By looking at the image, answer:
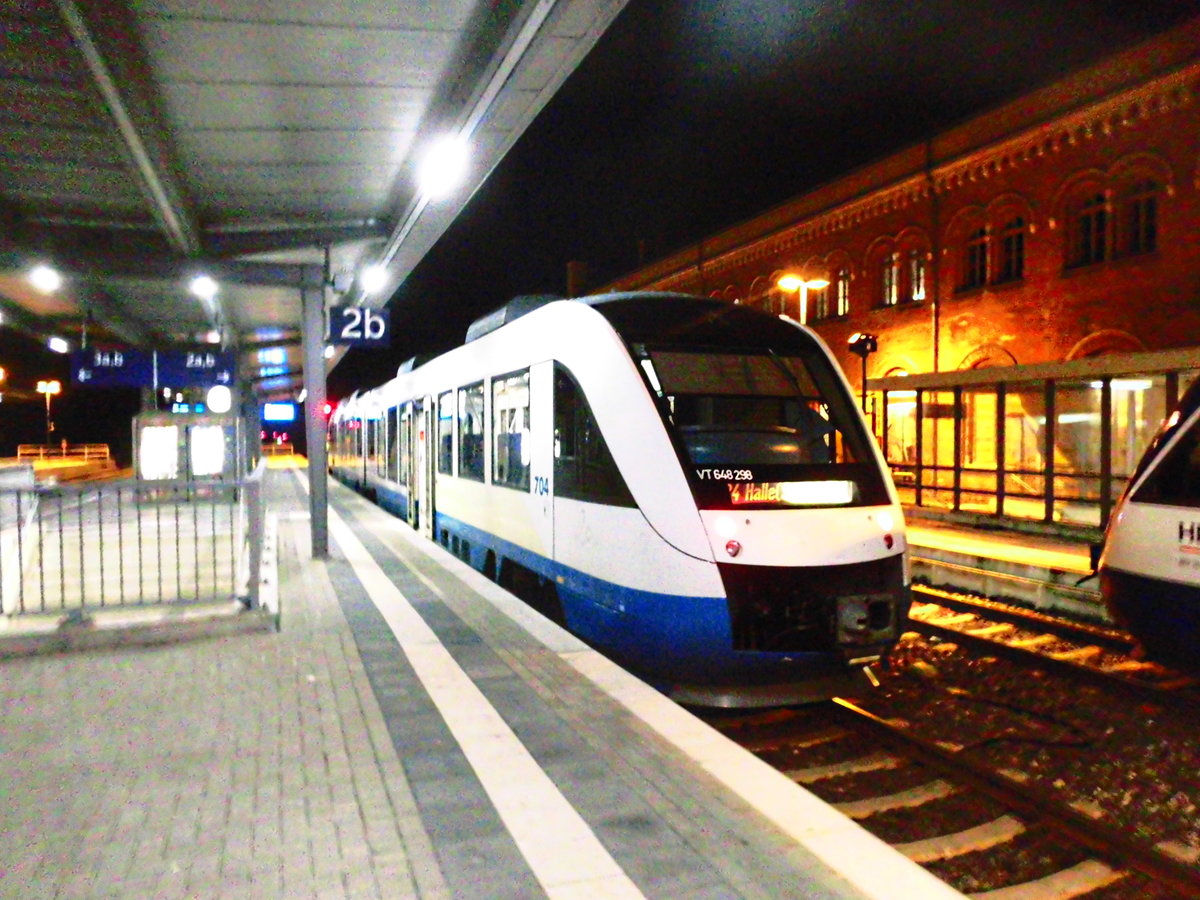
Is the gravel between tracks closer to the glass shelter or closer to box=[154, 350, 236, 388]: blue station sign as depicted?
the glass shelter

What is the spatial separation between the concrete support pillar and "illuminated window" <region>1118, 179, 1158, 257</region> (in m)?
15.8

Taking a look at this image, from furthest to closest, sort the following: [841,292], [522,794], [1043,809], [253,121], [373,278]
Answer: [841,292]
[373,278]
[253,121]
[1043,809]
[522,794]

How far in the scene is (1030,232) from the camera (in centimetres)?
2002

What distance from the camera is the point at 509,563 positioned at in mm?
9461

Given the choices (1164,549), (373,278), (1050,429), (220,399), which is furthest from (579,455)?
(220,399)

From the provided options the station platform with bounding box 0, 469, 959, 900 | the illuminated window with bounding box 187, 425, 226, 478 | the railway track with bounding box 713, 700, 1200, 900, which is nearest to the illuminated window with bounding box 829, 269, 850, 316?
the illuminated window with bounding box 187, 425, 226, 478

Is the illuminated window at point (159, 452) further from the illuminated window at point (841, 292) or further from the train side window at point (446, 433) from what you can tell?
the illuminated window at point (841, 292)

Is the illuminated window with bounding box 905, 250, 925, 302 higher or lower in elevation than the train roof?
higher

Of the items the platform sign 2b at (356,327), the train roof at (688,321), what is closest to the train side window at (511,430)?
the train roof at (688,321)

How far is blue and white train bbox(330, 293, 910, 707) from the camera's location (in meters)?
5.89

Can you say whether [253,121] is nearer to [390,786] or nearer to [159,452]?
[390,786]

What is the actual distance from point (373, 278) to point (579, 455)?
6.96 metres

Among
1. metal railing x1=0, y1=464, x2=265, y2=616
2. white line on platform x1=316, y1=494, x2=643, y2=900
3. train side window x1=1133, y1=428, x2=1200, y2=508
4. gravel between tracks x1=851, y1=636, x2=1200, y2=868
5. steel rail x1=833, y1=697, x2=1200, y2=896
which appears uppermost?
train side window x1=1133, y1=428, x2=1200, y2=508

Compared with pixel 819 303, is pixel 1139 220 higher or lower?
higher
